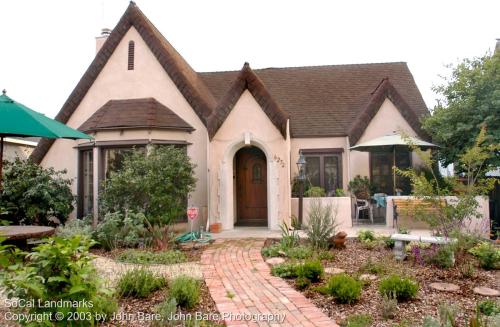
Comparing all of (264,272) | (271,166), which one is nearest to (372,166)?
(271,166)

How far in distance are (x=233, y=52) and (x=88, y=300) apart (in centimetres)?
2281

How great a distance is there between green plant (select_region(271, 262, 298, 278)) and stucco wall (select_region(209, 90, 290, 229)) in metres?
4.42

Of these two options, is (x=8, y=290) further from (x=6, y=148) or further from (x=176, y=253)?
(x=6, y=148)

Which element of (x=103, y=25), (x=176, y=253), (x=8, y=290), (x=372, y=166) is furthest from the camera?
(x=103, y=25)

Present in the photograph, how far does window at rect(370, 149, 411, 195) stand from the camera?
13.2m

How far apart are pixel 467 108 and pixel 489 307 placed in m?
8.84

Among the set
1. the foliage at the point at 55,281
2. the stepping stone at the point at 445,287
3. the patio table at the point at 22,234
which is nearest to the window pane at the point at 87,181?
the patio table at the point at 22,234

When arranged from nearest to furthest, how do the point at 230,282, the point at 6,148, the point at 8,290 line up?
the point at 8,290 → the point at 230,282 → the point at 6,148

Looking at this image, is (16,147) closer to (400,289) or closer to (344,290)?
(344,290)

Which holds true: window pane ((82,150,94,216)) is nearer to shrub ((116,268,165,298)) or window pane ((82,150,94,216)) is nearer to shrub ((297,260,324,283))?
shrub ((116,268,165,298))

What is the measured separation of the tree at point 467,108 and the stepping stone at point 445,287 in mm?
6965

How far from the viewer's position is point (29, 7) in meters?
10.3

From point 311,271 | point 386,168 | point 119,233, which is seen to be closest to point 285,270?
point 311,271

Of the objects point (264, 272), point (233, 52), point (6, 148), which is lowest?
point (264, 272)
